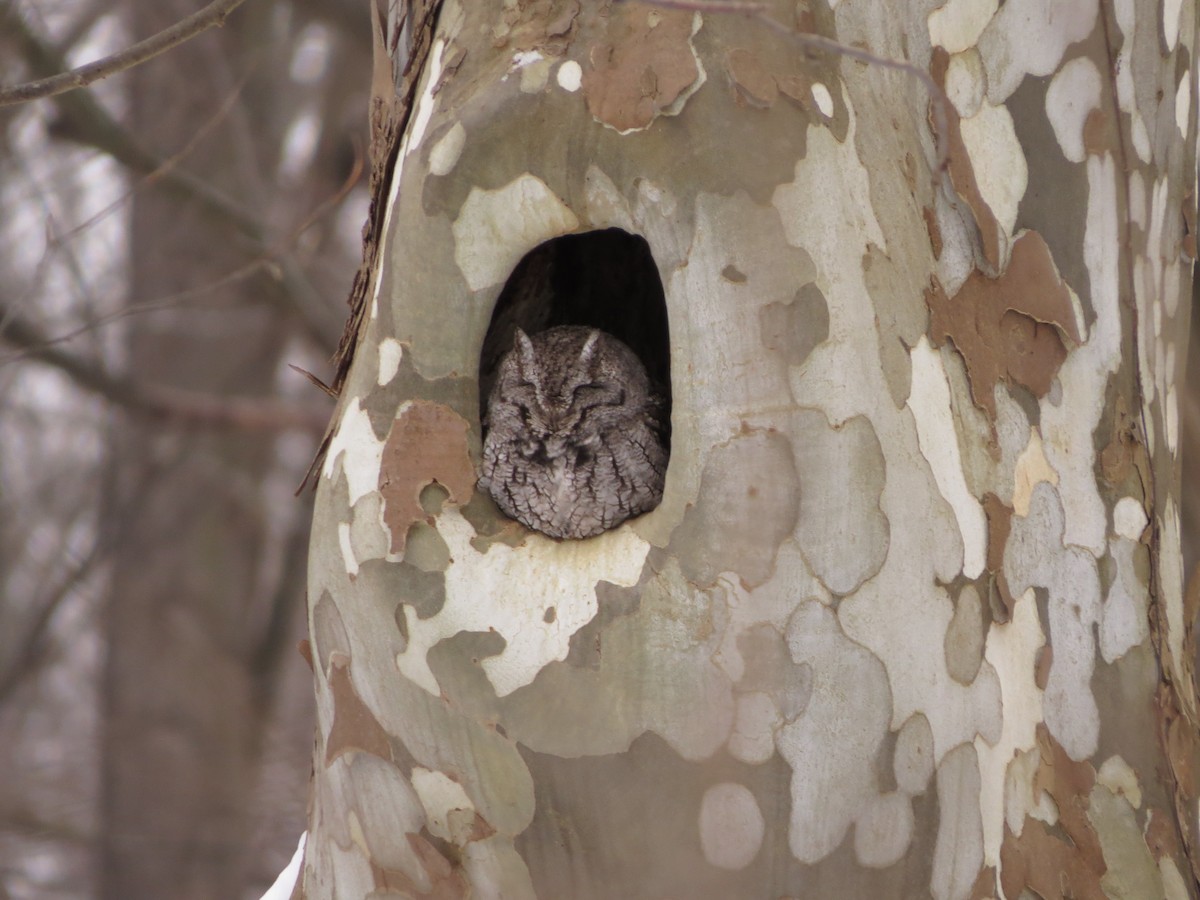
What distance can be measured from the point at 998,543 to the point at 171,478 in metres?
6.58

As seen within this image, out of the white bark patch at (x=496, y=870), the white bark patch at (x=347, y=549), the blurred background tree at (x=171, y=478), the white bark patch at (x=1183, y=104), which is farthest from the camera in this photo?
the blurred background tree at (x=171, y=478)

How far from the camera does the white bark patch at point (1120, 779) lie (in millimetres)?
A: 1952

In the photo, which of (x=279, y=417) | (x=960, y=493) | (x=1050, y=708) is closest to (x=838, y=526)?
(x=960, y=493)

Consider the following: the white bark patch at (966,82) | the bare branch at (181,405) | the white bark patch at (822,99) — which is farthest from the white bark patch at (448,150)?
the bare branch at (181,405)

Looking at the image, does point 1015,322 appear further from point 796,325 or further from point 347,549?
point 347,549

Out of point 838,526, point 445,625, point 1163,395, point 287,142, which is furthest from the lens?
point 287,142

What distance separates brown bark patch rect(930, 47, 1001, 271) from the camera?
6.35 feet

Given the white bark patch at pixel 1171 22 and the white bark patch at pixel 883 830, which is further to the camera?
the white bark patch at pixel 1171 22

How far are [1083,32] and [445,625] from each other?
1.44 m

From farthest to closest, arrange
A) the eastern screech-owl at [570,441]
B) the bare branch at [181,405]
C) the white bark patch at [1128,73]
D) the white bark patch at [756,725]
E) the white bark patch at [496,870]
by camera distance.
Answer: the bare branch at [181,405]
the eastern screech-owl at [570,441]
the white bark patch at [1128,73]
the white bark patch at [496,870]
the white bark patch at [756,725]

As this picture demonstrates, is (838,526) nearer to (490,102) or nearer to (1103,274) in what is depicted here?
(1103,274)

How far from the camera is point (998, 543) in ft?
6.20

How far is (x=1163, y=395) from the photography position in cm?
216

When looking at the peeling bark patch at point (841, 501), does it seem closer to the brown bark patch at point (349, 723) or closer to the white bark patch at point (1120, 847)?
the white bark patch at point (1120, 847)
